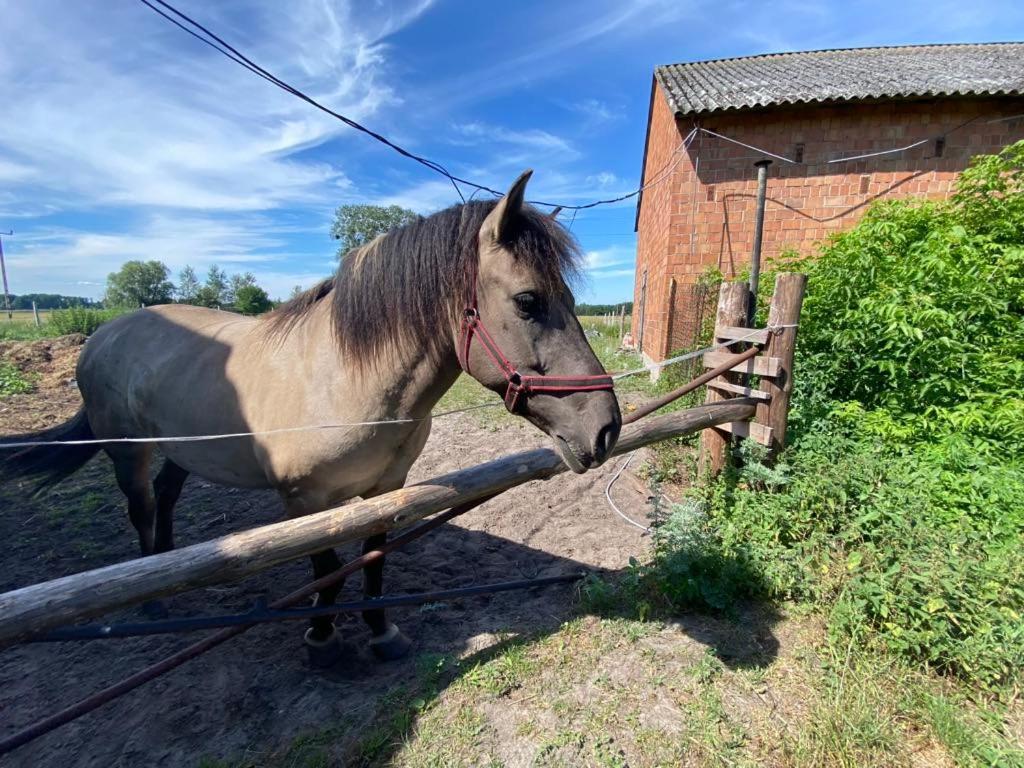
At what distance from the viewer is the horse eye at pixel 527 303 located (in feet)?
5.72

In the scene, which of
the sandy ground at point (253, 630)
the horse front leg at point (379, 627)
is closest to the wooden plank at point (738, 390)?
the sandy ground at point (253, 630)

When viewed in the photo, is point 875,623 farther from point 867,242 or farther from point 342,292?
point 867,242

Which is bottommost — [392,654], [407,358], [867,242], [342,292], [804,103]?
[392,654]

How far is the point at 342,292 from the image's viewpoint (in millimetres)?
2113

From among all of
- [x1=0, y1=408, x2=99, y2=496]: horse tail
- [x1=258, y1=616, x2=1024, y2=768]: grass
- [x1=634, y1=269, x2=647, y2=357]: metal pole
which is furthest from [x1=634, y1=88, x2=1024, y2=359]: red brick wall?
[x1=0, y1=408, x2=99, y2=496]: horse tail

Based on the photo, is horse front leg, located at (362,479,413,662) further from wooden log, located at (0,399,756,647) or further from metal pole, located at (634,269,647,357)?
metal pole, located at (634,269,647,357)

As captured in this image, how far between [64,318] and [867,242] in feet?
75.5

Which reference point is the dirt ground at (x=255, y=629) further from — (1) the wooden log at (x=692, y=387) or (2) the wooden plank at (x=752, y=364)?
(2) the wooden plank at (x=752, y=364)

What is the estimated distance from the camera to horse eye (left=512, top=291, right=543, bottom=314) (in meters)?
1.74

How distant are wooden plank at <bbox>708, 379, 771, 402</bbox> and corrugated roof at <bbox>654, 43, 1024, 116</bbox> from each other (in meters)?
6.96

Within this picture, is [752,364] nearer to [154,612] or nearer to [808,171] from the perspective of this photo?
[154,612]

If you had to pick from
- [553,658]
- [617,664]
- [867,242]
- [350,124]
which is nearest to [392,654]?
[553,658]

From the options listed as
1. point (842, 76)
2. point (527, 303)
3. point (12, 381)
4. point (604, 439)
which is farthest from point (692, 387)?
point (12, 381)

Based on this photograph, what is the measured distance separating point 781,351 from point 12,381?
1309cm
